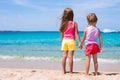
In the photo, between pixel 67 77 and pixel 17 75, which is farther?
pixel 17 75

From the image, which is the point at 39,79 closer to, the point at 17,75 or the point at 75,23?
the point at 17,75

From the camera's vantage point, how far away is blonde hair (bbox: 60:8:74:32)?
7.92m

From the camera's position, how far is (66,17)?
795 cm

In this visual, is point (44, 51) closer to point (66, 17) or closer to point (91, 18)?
point (66, 17)

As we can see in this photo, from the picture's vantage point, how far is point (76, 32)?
788cm

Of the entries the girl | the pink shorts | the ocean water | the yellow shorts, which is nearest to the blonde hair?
the girl

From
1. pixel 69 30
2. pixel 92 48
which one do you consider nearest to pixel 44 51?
pixel 69 30

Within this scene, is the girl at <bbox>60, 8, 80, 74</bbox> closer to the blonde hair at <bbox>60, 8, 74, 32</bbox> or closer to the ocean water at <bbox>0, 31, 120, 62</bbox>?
the blonde hair at <bbox>60, 8, 74, 32</bbox>

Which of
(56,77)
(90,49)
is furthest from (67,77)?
(90,49)

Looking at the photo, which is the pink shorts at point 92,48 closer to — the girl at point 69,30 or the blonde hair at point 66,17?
the girl at point 69,30

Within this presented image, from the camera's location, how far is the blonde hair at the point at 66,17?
792cm

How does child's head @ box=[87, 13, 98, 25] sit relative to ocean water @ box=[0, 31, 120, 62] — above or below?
above

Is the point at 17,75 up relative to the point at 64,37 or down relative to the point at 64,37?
down

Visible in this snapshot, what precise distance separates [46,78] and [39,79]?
0.56 ft
